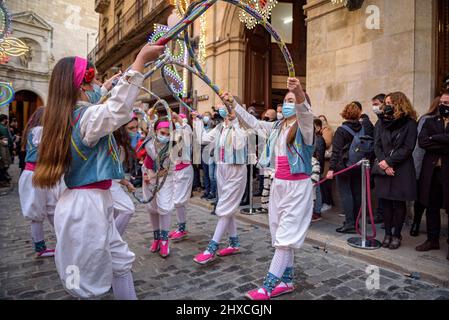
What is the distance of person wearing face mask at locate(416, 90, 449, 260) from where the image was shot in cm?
394

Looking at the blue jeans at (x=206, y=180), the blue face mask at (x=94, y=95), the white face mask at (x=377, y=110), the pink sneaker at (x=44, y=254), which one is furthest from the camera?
the blue jeans at (x=206, y=180)

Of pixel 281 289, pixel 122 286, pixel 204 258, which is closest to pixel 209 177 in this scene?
pixel 204 258

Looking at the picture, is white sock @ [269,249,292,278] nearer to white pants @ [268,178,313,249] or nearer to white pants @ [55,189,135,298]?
white pants @ [268,178,313,249]

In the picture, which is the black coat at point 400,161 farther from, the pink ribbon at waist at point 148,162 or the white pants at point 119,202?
the white pants at point 119,202

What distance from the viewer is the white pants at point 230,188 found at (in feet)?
13.0

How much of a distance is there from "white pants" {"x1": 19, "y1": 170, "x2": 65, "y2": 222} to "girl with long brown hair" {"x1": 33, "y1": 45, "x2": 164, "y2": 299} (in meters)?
2.31

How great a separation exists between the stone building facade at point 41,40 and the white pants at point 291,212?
31869 millimetres

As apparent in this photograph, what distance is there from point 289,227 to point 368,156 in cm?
302

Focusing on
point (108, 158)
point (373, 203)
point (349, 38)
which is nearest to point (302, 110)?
point (108, 158)

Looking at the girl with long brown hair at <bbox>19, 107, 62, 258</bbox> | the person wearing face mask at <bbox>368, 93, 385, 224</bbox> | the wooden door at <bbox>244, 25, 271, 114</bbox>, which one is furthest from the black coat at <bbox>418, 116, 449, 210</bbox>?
the wooden door at <bbox>244, 25, 271, 114</bbox>

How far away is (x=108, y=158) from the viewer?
2.08 m

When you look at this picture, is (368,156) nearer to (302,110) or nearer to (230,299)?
(302,110)

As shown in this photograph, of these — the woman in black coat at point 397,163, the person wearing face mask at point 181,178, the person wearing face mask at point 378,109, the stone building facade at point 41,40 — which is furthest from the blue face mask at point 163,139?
the stone building facade at point 41,40

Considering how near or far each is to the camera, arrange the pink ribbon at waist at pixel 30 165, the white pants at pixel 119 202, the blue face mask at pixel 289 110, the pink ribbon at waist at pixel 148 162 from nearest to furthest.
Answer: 1. the blue face mask at pixel 289 110
2. the white pants at pixel 119 202
3. the pink ribbon at waist at pixel 148 162
4. the pink ribbon at waist at pixel 30 165
